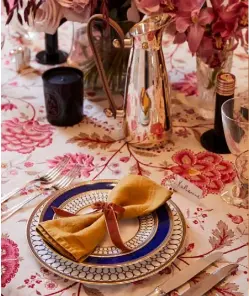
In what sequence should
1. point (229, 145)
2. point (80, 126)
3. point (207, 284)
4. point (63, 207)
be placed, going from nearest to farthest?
point (207, 284)
point (63, 207)
point (229, 145)
point (80, 126)

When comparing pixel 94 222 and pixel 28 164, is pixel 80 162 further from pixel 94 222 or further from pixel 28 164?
pixel 94 222

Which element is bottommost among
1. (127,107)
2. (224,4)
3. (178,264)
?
(178,264)

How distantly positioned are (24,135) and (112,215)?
0.36 meters

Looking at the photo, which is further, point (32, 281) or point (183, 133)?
point (183, 133)

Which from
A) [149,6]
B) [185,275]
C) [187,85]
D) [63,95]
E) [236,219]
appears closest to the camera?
[185,275]

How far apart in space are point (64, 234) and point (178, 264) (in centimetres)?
16

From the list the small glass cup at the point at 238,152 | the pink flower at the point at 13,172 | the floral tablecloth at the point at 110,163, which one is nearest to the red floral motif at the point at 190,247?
the floral tablecloth at the point at 110,163

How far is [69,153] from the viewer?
1.08 m

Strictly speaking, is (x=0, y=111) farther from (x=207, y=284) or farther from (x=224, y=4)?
(x=207, y=284)

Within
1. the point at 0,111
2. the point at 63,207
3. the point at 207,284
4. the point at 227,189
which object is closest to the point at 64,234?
the point at 63,207

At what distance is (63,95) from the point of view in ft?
3.69

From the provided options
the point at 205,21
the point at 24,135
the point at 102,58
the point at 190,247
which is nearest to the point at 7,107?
the point at 24,135

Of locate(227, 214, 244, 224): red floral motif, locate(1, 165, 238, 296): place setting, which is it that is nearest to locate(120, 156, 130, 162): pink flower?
locate(1, 165, 238, 296): place setting

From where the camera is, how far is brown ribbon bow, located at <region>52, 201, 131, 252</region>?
2.65ft
